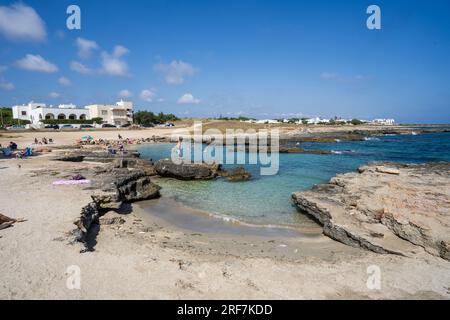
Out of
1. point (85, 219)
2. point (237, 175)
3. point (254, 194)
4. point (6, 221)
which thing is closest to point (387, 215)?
point (254, 194)

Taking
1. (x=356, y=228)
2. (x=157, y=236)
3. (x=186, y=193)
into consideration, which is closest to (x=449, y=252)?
(x=356, y=228)

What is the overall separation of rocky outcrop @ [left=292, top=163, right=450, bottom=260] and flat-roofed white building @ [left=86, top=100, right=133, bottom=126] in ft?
272

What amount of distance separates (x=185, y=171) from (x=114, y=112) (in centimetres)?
7456

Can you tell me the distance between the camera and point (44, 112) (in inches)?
3066

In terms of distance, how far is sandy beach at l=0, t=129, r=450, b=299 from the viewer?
6.12 m

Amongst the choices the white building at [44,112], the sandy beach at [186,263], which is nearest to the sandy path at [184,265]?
the sandy beach at [186,263]

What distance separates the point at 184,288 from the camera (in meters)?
6.21

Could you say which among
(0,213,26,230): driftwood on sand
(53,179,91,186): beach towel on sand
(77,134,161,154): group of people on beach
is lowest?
(0,213,26,230): driftwood on sand

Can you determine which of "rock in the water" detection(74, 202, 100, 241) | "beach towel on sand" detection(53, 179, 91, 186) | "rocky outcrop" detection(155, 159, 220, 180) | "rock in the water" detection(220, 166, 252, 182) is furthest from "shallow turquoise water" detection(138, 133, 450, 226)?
"rock in the water" detection(74, 202, 100, 241)

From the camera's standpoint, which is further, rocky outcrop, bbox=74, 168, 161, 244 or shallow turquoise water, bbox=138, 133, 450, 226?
shallow turquoise water, bbox=138, 133, 450, 226

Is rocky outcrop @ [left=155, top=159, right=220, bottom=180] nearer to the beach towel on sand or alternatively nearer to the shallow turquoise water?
the shallow turquoise water

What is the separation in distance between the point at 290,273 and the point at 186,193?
11.1m

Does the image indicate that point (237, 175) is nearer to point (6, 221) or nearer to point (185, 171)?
point (185, 171)

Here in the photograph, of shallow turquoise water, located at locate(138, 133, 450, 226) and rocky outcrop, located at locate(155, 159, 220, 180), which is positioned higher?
rocky outcrop, located at locate(155, 159, 220, 180)
